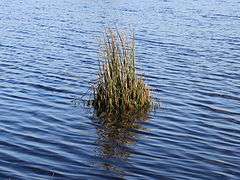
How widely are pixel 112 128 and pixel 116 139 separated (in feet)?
3.32

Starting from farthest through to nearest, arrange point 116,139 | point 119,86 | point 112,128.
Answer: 1. point 119,86
2. point 112,128
3. point 116,139

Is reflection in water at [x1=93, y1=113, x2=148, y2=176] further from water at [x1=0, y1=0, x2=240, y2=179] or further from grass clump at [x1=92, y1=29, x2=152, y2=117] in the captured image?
grass clump at [x1=92, y1=29, x2=152, y2=117]

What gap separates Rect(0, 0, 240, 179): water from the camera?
485 inches

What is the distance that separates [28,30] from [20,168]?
2423 cm

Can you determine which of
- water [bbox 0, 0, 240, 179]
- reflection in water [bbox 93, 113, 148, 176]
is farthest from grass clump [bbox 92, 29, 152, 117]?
water [bbox 0, 0, 240, 179]

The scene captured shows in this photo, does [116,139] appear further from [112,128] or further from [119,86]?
[119,86]

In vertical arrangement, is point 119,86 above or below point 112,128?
above

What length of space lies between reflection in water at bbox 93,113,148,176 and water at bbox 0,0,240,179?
29mm

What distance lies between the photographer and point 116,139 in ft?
47.1

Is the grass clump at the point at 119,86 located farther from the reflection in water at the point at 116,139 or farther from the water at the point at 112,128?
the water at the point at 112,128

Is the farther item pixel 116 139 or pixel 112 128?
pixel 112 128

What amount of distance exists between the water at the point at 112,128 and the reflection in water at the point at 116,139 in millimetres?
29

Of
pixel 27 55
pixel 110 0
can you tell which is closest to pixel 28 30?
pixel 27 55

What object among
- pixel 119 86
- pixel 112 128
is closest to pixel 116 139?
pixel 112 128
